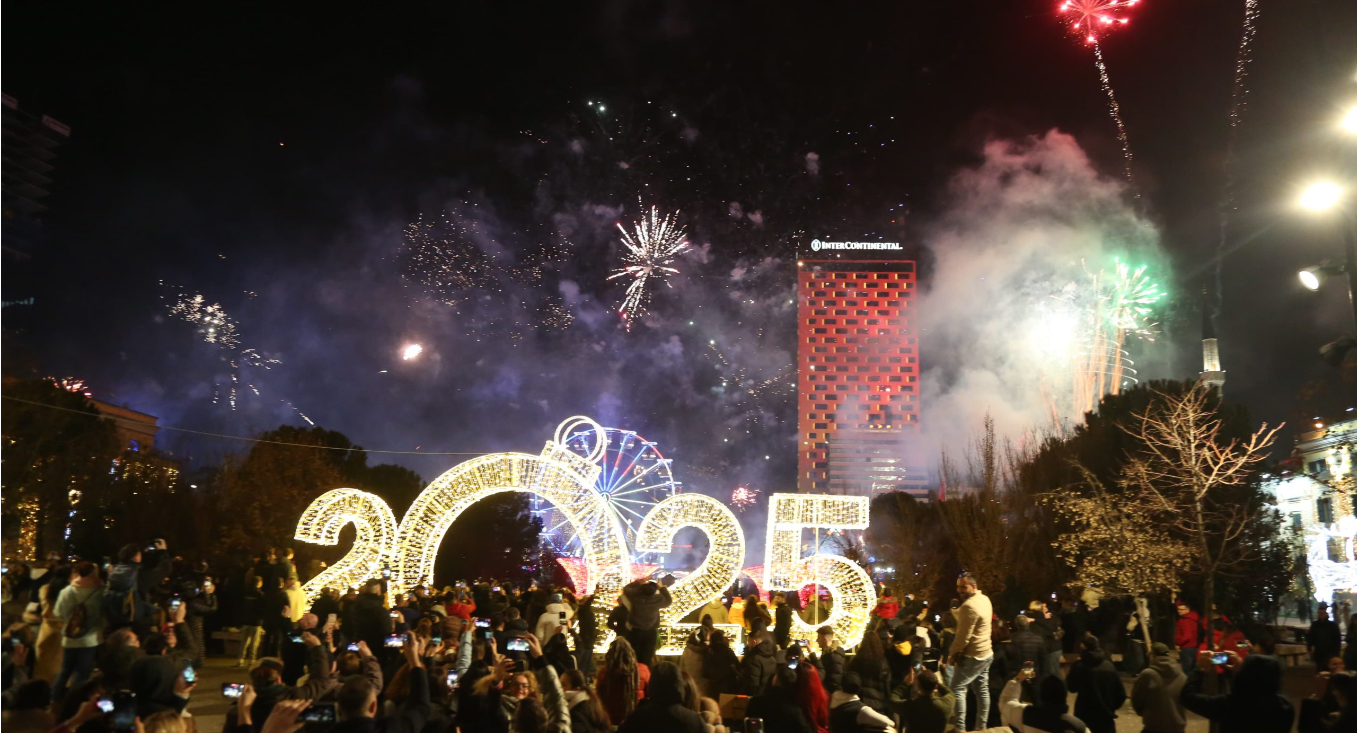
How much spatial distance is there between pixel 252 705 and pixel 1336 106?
10.9m

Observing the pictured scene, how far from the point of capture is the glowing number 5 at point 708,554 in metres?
14.5

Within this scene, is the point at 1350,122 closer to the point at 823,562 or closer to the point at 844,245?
the point at 823,562

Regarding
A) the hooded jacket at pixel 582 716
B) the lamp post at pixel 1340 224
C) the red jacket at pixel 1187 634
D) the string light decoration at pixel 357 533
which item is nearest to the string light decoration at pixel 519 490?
the string light decoration at pixel 357 533

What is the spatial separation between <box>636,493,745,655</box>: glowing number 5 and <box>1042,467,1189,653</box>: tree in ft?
25.2

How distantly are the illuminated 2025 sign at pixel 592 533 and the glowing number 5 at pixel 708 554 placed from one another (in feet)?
0.05

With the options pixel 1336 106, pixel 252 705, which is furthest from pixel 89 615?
pixel 1336 106

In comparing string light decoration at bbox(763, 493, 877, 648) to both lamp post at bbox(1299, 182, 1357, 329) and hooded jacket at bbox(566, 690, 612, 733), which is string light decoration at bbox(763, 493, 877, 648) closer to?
lamp post at bbox(1299, 182, 1357, 329)

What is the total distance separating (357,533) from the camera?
47.4 feet

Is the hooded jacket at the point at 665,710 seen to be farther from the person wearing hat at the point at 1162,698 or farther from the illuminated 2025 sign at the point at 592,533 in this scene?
the illuminated 2025 sign at the point at 592,533

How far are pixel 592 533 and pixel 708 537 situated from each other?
1870mm

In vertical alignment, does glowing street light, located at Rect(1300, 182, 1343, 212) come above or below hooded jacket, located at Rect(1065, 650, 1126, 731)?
above

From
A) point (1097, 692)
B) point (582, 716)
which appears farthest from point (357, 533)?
point (1097, 692)

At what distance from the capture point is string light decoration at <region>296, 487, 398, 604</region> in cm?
1440

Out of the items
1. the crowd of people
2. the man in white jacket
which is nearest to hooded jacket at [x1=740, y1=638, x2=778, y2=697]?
the crowd of people
